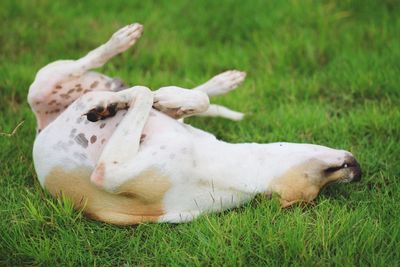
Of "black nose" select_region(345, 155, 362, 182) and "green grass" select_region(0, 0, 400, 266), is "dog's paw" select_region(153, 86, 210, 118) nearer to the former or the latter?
"green grass" select_region(0, 0, 400, 266)

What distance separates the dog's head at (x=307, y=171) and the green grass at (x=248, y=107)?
3.8 inches

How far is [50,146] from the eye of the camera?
336 cm

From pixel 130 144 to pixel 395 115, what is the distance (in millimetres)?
2231

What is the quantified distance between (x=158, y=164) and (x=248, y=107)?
1.69 m

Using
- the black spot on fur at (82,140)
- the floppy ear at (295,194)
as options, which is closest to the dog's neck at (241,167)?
the floppy ear at (295,194)

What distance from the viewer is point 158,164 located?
3.11 meters

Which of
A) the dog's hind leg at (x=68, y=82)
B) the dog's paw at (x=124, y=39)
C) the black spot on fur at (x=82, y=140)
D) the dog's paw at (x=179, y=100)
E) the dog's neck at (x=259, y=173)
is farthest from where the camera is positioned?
the dog's paw at (x=124, y=39)

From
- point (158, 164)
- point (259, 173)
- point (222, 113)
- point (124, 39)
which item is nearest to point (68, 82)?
point (124, 39)

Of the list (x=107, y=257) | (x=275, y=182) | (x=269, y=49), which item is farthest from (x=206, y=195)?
(x=269, y=49)

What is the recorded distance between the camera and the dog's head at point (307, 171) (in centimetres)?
320

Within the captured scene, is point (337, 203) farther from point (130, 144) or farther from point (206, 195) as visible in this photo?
point (130, 144)

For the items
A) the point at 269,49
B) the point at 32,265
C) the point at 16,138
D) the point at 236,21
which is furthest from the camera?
the point at 236,21

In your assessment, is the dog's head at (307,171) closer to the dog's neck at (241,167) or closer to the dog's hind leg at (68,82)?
the dog's neck at (241,167)

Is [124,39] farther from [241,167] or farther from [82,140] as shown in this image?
[241,167]
